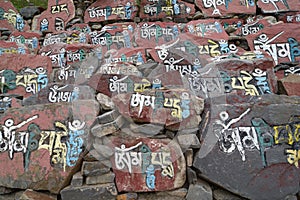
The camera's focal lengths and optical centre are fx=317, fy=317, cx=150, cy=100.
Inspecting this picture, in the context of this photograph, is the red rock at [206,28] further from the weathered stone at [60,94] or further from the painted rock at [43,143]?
the painted rock at [43,143]

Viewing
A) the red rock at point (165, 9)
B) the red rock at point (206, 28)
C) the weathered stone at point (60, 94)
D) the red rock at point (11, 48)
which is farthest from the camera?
the red rock at point (165, 9)

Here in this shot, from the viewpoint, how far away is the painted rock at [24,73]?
12.1 ft

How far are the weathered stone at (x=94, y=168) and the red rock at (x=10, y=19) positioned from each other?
199 inches

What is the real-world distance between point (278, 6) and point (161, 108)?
4596 millimetres

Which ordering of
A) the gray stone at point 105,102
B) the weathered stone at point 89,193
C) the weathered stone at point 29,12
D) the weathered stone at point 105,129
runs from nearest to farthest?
the weathered stone at point 89,193 < the weathered stone at point 105,129 < the gray stone at point 105,102 < the weathered stone at point 29,12

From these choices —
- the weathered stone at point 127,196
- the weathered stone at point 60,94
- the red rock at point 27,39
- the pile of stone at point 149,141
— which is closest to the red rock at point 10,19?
the red rock at point 27,39

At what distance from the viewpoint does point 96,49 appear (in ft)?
15.8

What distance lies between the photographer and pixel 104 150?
2582 millimetres

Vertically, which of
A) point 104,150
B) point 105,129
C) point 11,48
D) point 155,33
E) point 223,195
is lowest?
point 223,195

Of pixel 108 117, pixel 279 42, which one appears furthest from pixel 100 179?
pixel 279 42

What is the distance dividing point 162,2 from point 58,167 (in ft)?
16.1

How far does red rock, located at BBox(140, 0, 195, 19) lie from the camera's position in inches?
254

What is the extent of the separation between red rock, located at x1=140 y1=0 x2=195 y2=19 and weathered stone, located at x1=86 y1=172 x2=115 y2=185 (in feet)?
14.9

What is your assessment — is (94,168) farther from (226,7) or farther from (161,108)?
(226,7)
